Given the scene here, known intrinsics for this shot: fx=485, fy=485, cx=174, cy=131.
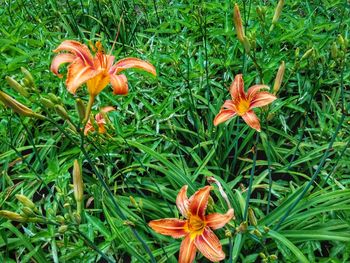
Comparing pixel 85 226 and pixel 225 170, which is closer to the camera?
pixel 85 226

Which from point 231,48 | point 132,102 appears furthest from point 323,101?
point 132,102

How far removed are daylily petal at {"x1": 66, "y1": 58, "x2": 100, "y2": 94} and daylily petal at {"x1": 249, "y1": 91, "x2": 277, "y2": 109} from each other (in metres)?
0.50

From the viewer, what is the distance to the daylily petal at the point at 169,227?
1326 millimetres

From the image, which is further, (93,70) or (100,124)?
(100,124)

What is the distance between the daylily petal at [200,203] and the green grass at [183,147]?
0.18 m

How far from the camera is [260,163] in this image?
221 centimetres

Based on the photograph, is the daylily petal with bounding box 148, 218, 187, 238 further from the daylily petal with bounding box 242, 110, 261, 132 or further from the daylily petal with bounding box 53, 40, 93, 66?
the daylily petal with bounding box 53, 40, 93, 66

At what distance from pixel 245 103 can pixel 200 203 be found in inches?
16.3

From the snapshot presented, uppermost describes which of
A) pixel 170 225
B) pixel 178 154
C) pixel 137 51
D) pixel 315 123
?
pixel 170 225

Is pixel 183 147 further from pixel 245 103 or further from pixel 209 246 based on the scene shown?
pixel 209 246

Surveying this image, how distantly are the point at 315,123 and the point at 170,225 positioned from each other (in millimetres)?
1380

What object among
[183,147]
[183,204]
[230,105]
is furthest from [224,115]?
[183,147]

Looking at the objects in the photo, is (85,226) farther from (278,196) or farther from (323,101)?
(323,101)

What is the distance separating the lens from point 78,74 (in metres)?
1.24
